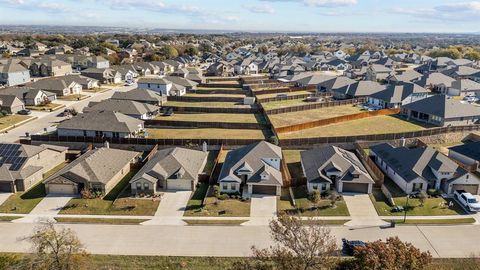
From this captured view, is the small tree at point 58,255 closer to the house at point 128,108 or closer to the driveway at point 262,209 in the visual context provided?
the driveway at point 262,209

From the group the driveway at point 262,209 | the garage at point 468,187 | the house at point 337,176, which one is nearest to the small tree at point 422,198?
the garage at point 468,187

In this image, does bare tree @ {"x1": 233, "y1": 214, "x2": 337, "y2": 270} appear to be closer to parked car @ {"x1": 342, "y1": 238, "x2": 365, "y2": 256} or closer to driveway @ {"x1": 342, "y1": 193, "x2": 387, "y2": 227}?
parked car @ {"x1": 342, "y1": 238, "x2": 365, "y2": 256}

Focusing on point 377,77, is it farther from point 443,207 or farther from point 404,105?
point 443,207

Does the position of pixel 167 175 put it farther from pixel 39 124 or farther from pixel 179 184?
pixel 39 124

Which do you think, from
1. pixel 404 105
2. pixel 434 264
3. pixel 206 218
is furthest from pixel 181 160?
pixel 404 105

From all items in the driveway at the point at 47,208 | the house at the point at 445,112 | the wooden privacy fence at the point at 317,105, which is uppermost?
the house at the point at 445,112
